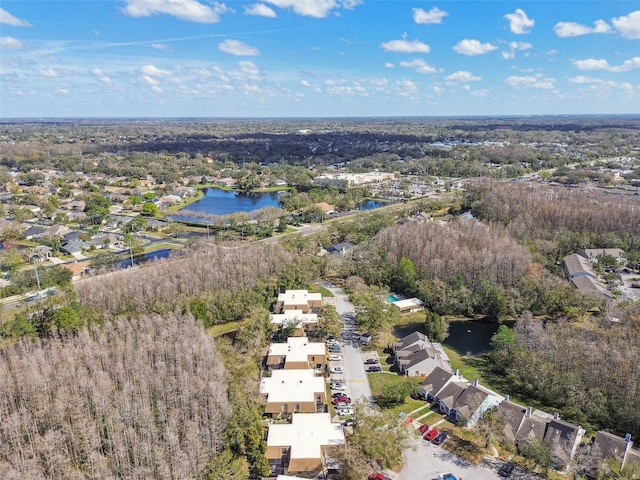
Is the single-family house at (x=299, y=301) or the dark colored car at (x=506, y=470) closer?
the dark colored car at (x=506, y=470)

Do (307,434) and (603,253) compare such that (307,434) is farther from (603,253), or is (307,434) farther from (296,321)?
(603,253)

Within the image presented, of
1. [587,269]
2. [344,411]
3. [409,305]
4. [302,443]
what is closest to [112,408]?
[302,443]

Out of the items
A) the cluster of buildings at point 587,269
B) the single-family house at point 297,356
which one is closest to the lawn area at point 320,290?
the single-family house at point 297,356

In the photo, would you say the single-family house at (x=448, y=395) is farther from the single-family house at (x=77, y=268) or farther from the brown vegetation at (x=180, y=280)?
the single-family house at (x=77, y=268)

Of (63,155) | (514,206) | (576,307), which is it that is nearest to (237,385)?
(576,307)

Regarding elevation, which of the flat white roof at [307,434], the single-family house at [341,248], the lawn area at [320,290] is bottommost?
the lawn area at [320,290]

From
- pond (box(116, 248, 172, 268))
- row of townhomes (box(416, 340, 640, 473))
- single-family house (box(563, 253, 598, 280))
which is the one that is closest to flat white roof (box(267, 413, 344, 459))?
row of townhomes (box(416, 340, 640, 473))
